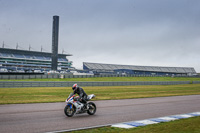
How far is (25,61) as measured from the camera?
439ft

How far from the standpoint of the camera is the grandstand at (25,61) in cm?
12425

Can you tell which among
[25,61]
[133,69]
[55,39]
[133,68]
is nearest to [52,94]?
[55,39]

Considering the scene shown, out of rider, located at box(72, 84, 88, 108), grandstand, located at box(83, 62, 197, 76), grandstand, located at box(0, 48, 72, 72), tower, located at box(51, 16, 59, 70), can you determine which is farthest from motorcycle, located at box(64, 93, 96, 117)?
grandstand, located at box(0, 48, 72, 72)

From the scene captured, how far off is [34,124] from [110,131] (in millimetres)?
3172

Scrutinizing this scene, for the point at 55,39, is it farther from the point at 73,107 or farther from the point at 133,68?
the point at 73,107

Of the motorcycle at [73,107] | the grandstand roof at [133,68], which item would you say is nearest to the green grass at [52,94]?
the motorcycle at [73,107]

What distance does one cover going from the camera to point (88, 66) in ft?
418

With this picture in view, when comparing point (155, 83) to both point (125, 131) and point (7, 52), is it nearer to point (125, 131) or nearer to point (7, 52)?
point (125, 131)

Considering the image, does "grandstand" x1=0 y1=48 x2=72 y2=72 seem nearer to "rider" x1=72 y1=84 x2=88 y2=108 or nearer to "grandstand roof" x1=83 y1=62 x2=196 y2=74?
"grandstand roof" x1=83 y1=62 x2=196 y2=74

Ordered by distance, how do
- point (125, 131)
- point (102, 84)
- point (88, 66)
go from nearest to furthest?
1. point (125, 131)
2. point (102, 84)
3. point (88, 66)

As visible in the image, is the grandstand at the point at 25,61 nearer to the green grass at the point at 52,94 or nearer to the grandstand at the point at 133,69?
the grandstand at the point at 133,69

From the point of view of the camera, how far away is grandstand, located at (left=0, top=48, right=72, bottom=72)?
124 meters

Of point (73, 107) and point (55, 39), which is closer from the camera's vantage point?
point (73, 107)

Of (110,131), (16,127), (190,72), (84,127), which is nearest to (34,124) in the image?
(16,127)
